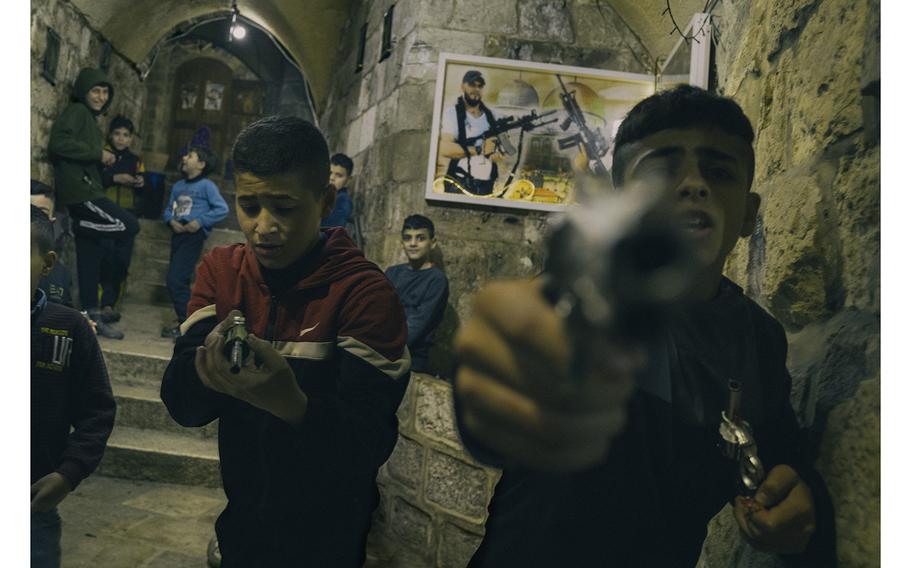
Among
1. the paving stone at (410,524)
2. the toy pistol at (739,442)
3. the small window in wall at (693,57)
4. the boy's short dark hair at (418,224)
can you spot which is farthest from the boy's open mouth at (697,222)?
the paving stone at (410,524)

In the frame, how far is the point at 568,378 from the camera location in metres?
0.25

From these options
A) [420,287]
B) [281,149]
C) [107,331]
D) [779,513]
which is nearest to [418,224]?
[420,287]

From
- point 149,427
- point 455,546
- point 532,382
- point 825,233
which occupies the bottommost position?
point 455,546

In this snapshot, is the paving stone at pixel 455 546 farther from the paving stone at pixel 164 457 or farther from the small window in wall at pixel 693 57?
the small window in wall at pixel 693 57

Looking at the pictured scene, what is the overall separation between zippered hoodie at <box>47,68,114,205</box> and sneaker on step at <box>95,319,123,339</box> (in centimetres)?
12

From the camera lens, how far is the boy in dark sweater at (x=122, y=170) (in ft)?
1.96

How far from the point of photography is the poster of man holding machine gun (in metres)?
0.56

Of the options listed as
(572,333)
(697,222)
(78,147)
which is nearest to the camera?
(572,333)

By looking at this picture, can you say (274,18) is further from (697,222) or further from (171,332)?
(697,222)

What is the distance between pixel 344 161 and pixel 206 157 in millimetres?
173

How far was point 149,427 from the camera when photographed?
56 cm

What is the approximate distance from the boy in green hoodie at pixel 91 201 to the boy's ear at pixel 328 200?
0.21m

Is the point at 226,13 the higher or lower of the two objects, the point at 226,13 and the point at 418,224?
the higher
